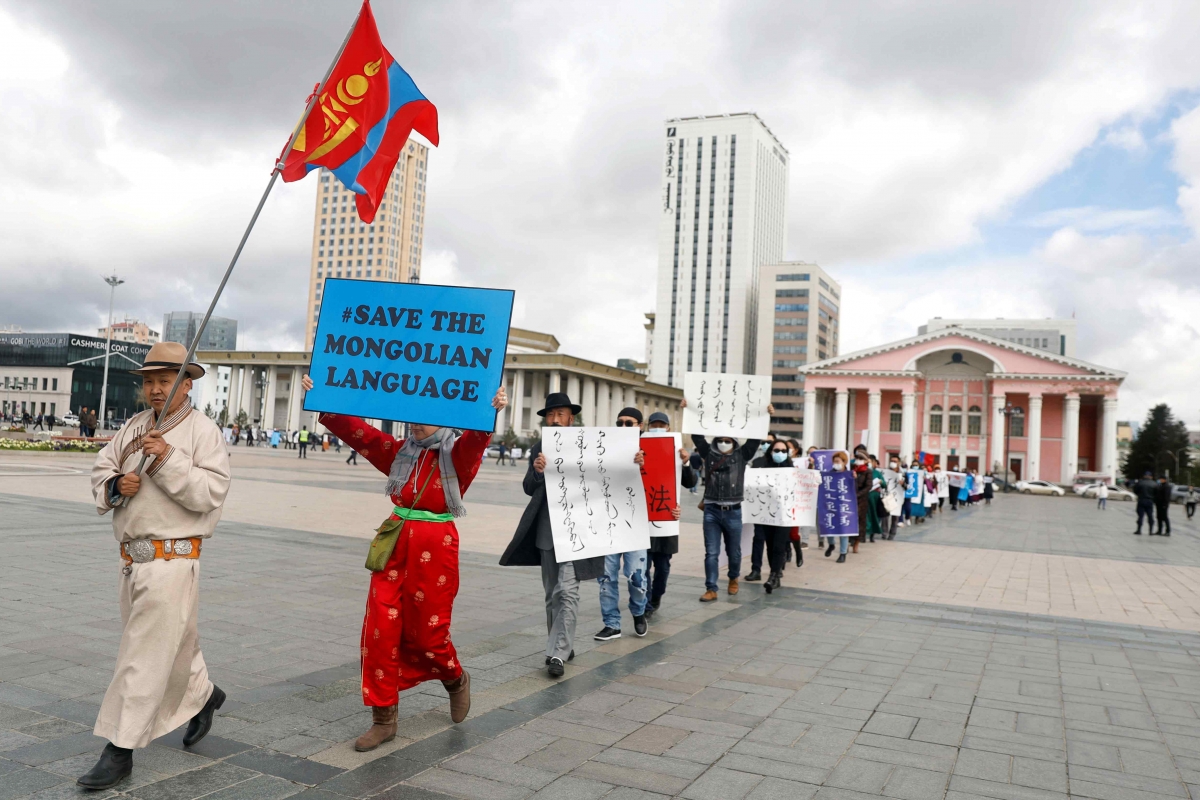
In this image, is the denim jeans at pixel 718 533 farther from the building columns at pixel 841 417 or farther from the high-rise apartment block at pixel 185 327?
the building columns at pixel 841 417

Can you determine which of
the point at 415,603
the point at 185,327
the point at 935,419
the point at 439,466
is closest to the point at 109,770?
the point at 415,603

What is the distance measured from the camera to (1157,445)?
92.7m

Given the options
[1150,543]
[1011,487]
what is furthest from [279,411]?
[1150,543]

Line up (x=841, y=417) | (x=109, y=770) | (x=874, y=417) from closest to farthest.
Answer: (x=109, y=770), (x=874, y=417), (x=841, y=417)

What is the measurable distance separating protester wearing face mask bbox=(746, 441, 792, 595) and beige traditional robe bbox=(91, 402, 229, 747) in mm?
7070

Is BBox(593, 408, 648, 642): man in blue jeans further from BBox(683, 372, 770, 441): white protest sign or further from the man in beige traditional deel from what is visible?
the man in beige traditional deel

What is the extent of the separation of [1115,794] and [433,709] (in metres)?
3.34

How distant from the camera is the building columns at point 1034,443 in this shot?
74938mm

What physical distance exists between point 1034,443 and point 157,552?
268 ft

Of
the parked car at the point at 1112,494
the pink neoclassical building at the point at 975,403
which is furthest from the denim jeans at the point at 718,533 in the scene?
the pink neoclassical building at the point at 975,403

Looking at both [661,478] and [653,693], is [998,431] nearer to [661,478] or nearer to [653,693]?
[661,478]

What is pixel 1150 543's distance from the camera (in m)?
20.8

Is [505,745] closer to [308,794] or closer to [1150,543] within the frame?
[308,794]

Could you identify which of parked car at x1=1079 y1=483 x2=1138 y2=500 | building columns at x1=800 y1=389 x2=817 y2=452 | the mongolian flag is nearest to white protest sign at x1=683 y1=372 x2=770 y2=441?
the mongolian flag
